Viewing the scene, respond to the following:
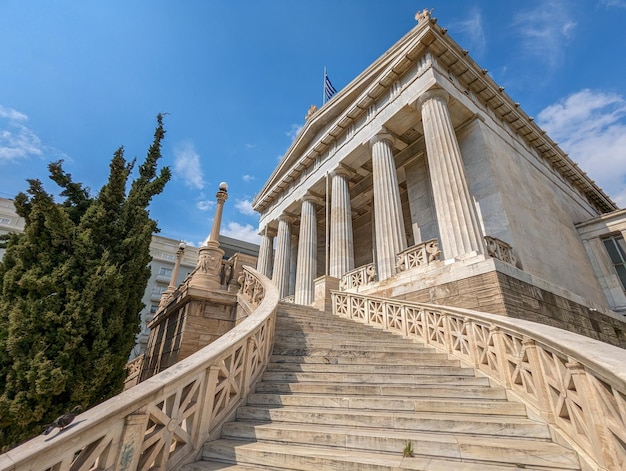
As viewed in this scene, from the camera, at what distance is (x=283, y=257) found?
19.5m

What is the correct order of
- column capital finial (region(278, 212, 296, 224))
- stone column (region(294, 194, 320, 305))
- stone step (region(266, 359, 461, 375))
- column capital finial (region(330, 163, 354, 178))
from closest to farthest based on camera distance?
stone step (region(266, 359, 461, 375)) → stone column (region(294, 194, 320, 305)) → column capital finial (region(330, 163, 354, 178)) → column capital finial (region(278, 212, 296, 224))

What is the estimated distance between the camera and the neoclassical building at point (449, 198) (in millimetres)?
8930

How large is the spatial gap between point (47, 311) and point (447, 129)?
13.0 meters

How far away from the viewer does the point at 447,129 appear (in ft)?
36.4

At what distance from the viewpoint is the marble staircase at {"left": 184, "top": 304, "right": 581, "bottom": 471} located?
2.65 metres

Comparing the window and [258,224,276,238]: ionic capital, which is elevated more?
[258,224,276,238]: ionic capital

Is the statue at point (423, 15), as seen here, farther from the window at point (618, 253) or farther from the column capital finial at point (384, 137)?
the window at point (618, 253)

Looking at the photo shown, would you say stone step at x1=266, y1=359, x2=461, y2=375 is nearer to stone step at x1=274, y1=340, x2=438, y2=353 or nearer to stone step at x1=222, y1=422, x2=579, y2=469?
stone step at x1=274, y1=340, x2=438, y2=353

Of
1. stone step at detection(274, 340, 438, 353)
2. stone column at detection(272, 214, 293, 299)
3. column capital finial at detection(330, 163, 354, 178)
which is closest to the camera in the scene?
stone step at detection(274, 340, 438, 353)

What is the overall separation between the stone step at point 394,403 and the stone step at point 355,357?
1.19m

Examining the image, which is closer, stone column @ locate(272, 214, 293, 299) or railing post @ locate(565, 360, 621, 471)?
railing post @ locate(565, 360, 621, 471)

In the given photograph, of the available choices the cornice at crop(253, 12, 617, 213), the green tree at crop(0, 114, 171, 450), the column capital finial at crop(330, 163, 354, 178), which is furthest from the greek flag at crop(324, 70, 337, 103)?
the green tree at crop(0, 114, 171, 450)

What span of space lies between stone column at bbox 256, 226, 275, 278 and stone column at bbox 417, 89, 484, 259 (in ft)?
45.7

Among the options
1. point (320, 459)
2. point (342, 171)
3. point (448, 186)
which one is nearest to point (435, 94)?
point (448, 186)
